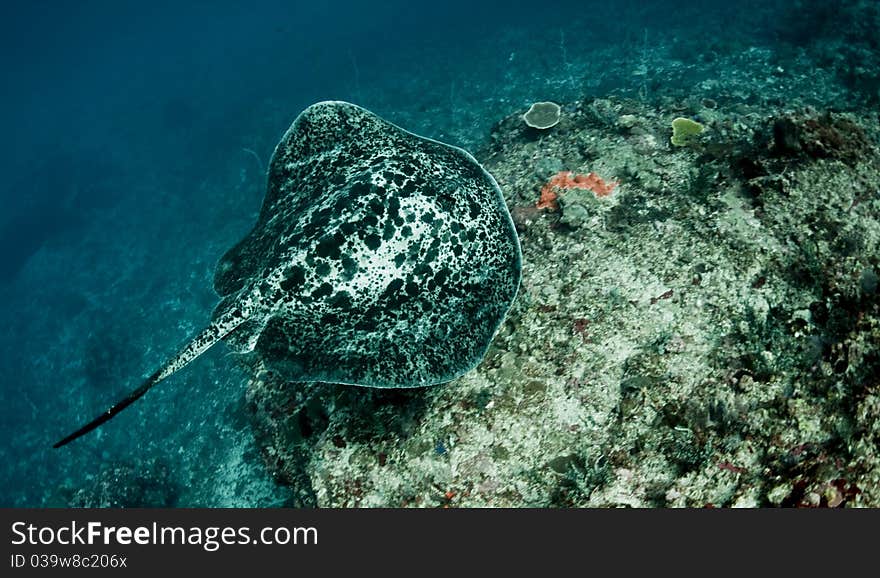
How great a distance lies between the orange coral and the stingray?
1.72m

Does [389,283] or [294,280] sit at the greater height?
[294,280]

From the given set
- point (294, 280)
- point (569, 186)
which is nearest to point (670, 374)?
point (569, 186)

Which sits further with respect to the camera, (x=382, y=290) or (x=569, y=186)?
(x=569, y=186)

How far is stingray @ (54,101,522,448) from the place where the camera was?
3252mm

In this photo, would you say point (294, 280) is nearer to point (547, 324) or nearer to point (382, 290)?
point (382, 290)

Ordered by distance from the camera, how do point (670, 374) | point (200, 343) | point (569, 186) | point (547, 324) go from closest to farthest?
point (200, 343)
point (670, 374)
point (547, 324)
point (569, 186)

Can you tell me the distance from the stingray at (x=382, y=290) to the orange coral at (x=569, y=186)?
1.72 m

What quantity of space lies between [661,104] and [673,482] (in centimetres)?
589

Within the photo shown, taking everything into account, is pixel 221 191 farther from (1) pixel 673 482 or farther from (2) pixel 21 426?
(1) pixel 673 482

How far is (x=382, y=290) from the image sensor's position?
3.35 m

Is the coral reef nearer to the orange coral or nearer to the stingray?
the orange coral

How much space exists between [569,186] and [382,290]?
9.78 feet

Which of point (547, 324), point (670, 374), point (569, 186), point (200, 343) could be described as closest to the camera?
point (200, 343)

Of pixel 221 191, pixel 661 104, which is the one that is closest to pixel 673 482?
pixel 661 104
